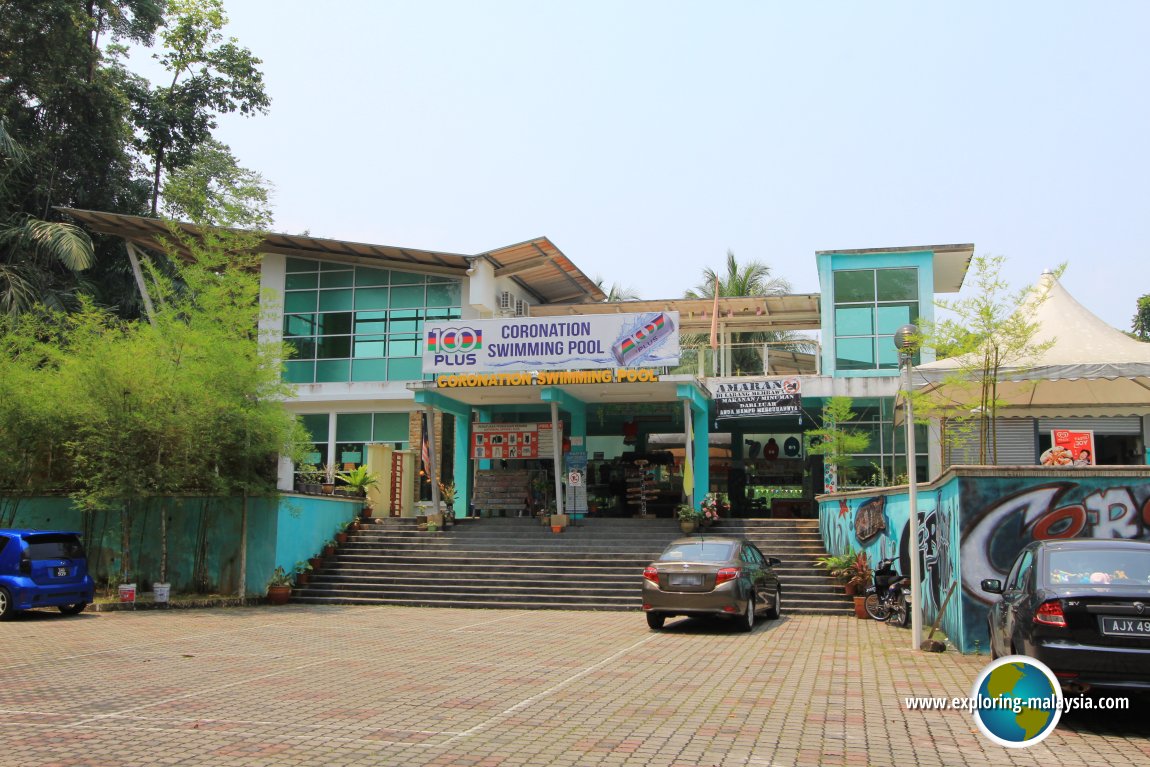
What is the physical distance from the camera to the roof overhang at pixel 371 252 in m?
26.4

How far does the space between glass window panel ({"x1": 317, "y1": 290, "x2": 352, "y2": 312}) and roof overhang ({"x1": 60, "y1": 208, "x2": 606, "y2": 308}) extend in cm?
98

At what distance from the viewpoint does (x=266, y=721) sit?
718 centimetres

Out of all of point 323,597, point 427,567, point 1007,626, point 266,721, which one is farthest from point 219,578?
point 1007,626

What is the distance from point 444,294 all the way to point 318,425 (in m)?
5.36

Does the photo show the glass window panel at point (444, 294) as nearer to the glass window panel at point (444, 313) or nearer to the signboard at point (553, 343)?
the glass window panel at point (444, 313)

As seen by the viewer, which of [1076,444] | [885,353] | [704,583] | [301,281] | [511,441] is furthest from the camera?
Result: [301,281]

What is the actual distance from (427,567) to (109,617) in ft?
20.3

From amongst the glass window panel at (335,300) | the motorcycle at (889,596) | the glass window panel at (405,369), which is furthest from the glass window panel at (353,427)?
the motorcycle at (889,596)

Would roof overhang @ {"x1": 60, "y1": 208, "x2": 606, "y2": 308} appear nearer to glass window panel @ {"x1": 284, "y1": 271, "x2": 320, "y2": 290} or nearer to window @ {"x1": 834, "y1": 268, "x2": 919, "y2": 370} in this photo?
glass window panel @ {"x1": 284, "y1": 271, "x2": 320, "y2": 290}

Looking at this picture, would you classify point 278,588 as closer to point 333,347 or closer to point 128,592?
point 128,592

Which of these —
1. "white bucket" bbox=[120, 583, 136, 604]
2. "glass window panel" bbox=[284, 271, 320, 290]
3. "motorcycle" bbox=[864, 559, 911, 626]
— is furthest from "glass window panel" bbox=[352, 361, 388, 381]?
"motorcycle" bbox=[864, 559, 911, 626]

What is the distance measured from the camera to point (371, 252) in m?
26.8

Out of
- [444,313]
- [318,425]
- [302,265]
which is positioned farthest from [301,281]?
[444,313]

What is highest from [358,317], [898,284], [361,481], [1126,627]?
[898,284]
